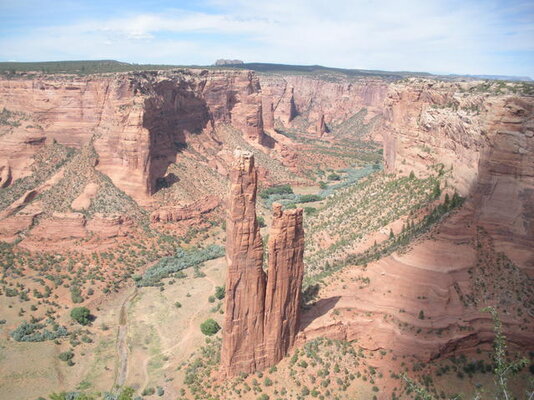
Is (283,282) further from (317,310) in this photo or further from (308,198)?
(308,198)

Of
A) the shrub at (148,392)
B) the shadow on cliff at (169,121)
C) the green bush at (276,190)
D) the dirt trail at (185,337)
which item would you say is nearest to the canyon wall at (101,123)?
the shadow on cliff at (169,121)

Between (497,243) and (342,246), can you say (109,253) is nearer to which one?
(342,246)

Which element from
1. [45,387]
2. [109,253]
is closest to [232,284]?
[45,387]

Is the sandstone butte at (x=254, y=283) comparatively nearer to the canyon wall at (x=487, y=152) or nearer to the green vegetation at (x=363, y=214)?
the green vegetation at (x=363, y=214)

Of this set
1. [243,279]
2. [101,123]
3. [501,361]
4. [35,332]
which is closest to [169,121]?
[101,123]

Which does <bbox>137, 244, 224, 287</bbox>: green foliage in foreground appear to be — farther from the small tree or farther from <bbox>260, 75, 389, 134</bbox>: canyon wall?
<bbox>260, 75, 389, 134</bbox>: canyon wall

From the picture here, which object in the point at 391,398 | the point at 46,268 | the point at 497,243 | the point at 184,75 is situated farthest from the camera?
the point at 184,75

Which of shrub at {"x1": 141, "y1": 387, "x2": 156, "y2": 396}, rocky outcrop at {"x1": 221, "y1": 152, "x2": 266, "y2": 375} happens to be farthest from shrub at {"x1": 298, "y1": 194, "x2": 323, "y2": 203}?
shrub at {"x1": 141, "y1": 387, "x2": 156, "y2": 396}
